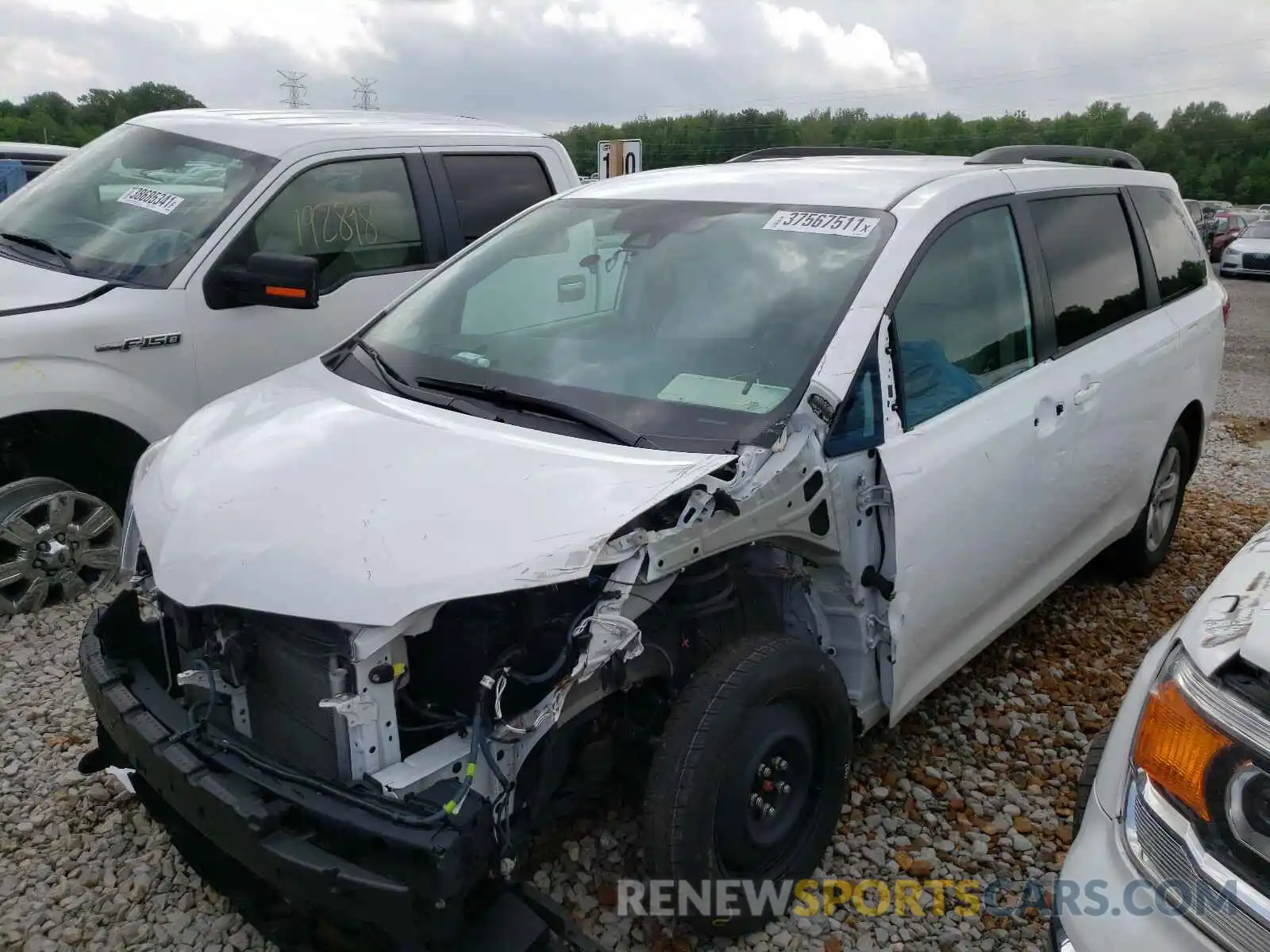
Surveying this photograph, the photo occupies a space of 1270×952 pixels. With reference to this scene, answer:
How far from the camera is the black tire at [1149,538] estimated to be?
14.7 ft

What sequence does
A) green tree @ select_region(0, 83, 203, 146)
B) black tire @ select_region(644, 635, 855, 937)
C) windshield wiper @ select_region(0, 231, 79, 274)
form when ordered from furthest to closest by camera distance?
green tree @ select_region(0, 83, 203, 146) < windshield wiper @ select_region(0, 231, 79, 274) < black tire @ select_region(644, 635, 855, 937)

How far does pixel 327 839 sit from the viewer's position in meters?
1.99

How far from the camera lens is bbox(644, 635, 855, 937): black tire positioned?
225cm

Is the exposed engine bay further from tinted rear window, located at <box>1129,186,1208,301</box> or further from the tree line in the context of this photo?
the tree line

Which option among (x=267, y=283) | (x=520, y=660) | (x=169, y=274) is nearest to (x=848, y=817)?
(x=520, y=660)

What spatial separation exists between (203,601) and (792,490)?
1.35 metres

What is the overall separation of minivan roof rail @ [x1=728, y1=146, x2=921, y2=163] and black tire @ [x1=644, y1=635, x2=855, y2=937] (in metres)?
2.24

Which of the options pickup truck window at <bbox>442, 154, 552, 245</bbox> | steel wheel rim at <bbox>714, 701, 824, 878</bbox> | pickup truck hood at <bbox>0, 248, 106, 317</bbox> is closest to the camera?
steel wheel rim at <bbox>714, 701, 824, 878</bbox>

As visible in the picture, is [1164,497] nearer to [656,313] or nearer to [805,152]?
[805,152]

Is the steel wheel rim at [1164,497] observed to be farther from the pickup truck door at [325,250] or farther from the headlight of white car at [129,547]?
the headlight of white car at [129,547]

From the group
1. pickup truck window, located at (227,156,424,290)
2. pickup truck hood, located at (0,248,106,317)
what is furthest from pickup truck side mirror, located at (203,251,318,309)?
pickup truck hood, located at (0,248,106,317)

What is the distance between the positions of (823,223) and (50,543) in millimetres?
3279

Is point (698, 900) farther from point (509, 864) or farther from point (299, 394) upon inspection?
point (299, 394)

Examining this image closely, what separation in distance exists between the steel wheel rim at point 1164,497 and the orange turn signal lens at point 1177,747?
3.04m
